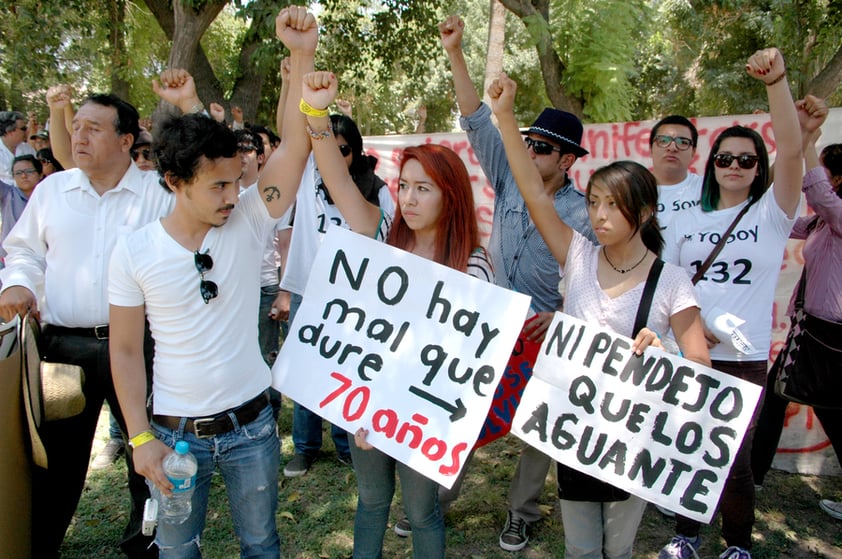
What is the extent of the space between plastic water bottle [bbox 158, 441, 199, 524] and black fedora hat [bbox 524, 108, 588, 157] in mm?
2087

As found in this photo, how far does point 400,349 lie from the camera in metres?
2.29

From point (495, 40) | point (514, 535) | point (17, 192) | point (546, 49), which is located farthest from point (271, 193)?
point (495, 40)

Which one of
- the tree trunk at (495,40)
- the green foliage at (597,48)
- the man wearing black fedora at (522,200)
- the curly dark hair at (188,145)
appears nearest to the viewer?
the curly dark hair at (188,145)

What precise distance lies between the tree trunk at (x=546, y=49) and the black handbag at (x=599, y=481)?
19.9 ft

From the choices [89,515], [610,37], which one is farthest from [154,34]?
[89,515]

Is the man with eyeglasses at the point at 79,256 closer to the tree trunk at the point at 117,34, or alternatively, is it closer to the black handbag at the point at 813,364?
the black handbag at the point at 813,364

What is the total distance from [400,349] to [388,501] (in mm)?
651

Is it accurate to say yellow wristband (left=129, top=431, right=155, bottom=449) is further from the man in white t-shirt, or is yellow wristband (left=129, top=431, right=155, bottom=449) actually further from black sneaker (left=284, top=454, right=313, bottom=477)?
black sneaker (left=284, top=454, right=313, bottom=477)

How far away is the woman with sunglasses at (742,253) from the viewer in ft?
9.01

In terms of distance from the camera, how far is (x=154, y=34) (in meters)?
15.8

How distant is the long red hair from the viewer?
7.45ft

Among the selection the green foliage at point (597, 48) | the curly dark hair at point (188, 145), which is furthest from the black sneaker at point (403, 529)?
the green foliage at point (597, 48)

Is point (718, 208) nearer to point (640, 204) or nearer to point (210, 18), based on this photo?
point (640, 204)

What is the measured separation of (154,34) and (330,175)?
52.7ft
